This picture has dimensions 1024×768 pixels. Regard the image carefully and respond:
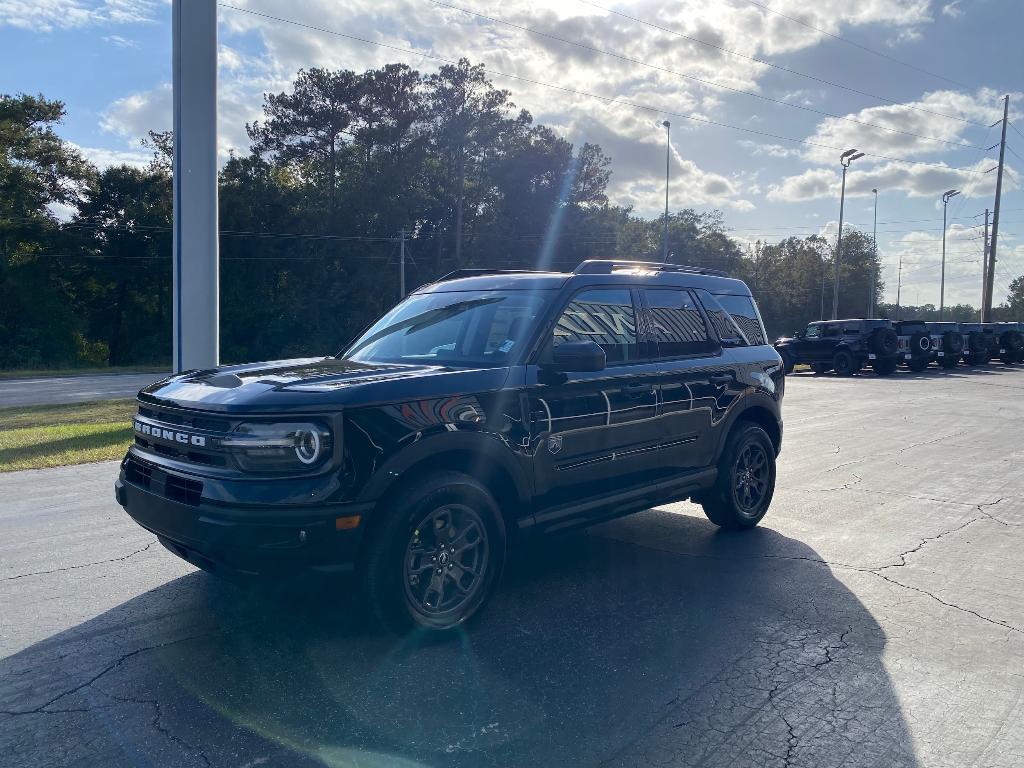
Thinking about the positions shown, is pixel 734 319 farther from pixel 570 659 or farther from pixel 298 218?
pixel 298 218

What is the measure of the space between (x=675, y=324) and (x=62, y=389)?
79.0 ft

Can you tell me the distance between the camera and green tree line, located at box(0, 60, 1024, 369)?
45.9m

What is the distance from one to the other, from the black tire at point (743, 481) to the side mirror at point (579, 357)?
2.06m

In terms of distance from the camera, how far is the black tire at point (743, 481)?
6.25 meters

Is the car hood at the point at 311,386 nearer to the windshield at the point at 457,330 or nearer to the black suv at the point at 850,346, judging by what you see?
the windshield at the point at 457,330

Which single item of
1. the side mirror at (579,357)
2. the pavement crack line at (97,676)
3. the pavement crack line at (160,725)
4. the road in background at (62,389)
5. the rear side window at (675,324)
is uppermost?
the rear side window at (675,324)

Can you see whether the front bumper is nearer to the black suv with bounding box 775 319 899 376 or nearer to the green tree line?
the black suv with bounding box 775 319 899 376

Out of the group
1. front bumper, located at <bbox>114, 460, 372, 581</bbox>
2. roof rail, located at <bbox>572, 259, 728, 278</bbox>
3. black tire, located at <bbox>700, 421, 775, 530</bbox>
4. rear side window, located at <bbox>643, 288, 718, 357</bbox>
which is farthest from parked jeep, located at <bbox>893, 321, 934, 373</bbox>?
front bumper, located at <bbox>114, 460, 372, 581</bbox>

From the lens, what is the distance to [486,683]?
12.2 ft

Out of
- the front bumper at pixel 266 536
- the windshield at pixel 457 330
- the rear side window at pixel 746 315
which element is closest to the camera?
the front bumper at pixel 266 536

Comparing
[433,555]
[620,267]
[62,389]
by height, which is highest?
[620,267]

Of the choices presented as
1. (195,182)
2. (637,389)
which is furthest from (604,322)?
(195,182)

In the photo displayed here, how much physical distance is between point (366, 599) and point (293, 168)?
177ft

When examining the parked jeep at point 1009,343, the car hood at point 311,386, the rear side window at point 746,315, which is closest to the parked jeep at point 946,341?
the parked jeep at point 1009,343
